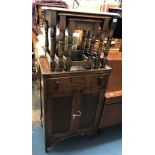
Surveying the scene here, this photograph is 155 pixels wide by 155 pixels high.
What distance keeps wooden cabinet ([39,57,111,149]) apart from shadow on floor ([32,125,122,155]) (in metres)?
0.14

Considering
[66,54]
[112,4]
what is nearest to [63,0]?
[112,4]

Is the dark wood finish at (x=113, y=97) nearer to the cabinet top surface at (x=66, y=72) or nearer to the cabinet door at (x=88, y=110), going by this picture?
the cabinet door at (x=88, y=110)

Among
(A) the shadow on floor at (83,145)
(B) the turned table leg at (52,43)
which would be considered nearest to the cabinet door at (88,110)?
(A) the shadow on floor at (83,145)

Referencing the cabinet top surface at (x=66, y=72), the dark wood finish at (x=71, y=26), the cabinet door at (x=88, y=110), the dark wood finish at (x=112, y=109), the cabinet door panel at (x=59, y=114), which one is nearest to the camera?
the dark wood finish at (x=71, y=26)

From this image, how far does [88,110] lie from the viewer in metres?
1.50

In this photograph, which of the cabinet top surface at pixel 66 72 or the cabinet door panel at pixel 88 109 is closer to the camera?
the cabinet top surface at pixel 66 72

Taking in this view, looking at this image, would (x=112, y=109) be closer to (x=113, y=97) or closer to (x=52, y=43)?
(x=113, y=97)

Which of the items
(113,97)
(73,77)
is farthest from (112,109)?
(73,77)

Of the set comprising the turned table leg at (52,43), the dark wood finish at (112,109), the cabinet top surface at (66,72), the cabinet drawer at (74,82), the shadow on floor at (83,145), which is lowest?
the shadow on floor at (83,145)

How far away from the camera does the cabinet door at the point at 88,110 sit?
4.61ft
